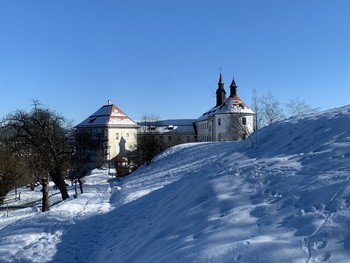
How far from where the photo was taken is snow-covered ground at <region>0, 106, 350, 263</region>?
4836 millimetres

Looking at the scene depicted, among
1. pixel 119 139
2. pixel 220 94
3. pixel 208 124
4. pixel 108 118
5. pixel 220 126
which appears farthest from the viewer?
pixel 119 139

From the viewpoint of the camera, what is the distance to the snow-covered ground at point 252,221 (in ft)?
15.9

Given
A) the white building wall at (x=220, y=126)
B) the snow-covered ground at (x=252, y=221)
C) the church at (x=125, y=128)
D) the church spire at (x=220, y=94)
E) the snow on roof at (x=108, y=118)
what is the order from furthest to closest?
the church spire at (x=220, y=94) < the snow on roof at (x=108, y=118) < the church at (x=125, y=128) < the white building wall at (x=220, y=126) < the snow-covered ground at (x=252, y=221)

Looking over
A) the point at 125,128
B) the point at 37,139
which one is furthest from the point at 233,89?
the point at 37,139

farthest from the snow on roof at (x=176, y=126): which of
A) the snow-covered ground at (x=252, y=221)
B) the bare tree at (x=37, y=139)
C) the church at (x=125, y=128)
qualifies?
the snow-covered ground at (x=252, y=221)

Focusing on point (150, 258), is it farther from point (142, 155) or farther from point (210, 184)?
point (142, 155)

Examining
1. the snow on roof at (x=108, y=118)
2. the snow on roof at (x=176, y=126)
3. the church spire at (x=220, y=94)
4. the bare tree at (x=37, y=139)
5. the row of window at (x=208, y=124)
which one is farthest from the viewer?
the snow on roof at (x=176, y=126)

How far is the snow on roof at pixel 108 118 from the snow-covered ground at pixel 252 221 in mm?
69570

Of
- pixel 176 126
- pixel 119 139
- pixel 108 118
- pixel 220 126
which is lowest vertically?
pixel 119 139

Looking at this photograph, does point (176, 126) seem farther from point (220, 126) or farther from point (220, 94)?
point (220, 126)

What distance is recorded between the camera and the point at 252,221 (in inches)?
231

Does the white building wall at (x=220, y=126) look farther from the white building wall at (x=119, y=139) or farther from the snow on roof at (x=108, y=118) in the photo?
the snow on roof at (x=108, y=118)

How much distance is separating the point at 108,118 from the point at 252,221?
78.3m

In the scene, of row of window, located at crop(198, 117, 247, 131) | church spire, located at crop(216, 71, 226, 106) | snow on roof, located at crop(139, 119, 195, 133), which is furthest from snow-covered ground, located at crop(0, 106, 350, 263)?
snow on roof, located at crop(139, 119, 195, 133)
